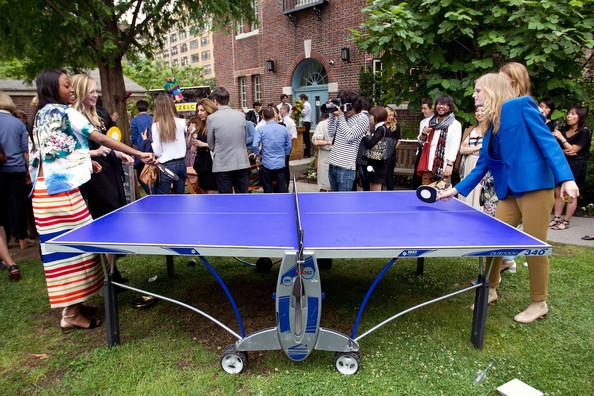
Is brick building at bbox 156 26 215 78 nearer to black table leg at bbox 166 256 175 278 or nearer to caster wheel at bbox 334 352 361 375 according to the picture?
black table leg at bbox 166 256 175 278

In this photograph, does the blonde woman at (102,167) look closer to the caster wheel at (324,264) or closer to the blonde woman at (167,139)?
the blonde woman at (167,139)

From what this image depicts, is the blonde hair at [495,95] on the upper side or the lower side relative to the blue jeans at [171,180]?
upper

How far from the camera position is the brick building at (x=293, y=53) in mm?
13219

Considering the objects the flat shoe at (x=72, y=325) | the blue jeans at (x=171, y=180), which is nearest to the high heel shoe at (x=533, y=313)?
the flat shoe at (x=72, y=325)

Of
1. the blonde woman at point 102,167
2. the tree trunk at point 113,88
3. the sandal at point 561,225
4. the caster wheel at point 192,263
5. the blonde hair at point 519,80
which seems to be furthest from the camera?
the tree trunk at point 113,88

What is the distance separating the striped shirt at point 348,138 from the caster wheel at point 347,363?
3.31 metres

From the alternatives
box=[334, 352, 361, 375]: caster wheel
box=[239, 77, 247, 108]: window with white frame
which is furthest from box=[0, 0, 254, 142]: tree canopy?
box=[239, 77, 247, 108]: window with white frame

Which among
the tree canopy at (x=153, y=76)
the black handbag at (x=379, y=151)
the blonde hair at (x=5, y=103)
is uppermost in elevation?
the tree canopy at (x=153, y=76)

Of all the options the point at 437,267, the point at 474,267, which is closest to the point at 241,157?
the point at 437,267

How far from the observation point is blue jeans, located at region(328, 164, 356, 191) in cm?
570

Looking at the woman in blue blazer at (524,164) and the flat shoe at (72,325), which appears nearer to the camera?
the woman in blue blazer at (524,164)

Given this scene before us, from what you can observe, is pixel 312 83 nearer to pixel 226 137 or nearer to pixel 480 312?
pixel 226 137

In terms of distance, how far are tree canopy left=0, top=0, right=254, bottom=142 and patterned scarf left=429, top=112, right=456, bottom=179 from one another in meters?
5.11

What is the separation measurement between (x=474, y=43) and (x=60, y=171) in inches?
275
